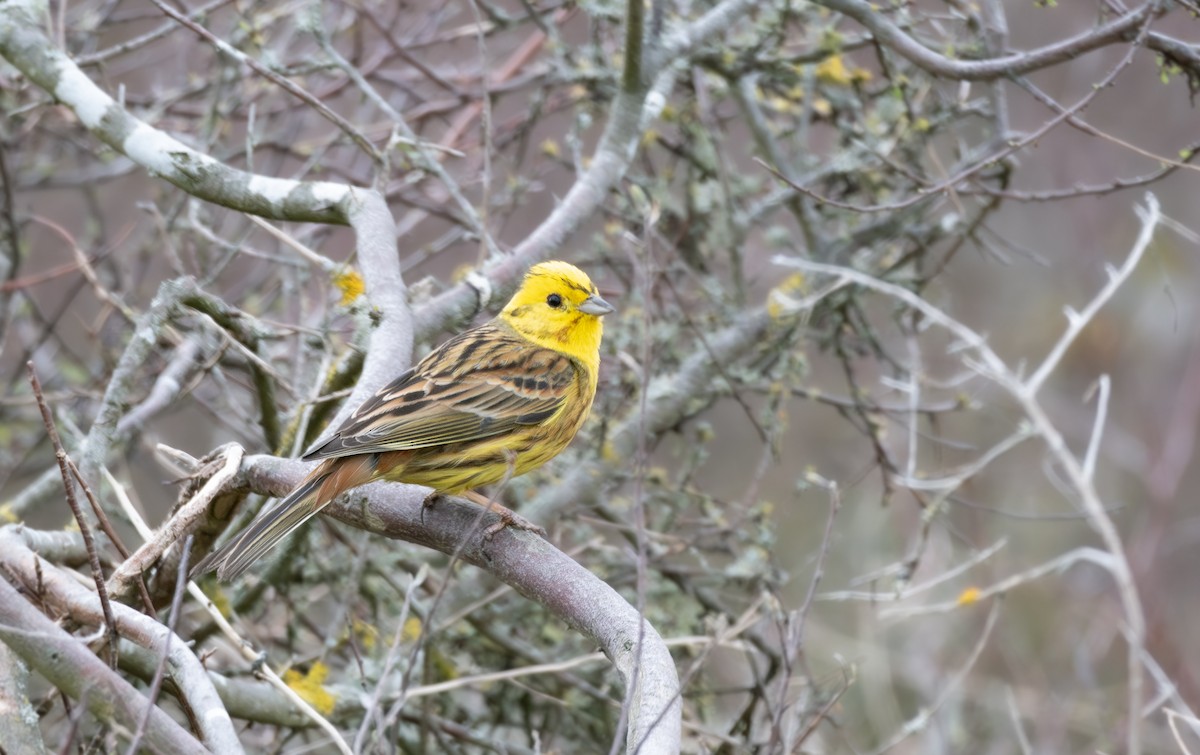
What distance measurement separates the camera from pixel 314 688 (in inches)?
170

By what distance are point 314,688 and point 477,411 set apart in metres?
1.10

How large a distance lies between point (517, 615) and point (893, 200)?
2.45 metres

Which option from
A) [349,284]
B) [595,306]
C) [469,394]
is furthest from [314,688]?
[595,306]

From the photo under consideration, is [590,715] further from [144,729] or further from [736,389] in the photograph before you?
[144,729]

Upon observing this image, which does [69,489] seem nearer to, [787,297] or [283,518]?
[283,518]

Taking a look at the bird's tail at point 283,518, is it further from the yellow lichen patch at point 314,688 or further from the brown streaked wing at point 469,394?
the yellow lichen patch at point 314,688

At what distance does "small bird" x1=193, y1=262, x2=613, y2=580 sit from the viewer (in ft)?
11.4

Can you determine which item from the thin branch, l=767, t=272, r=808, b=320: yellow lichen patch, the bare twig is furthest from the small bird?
the thin branch

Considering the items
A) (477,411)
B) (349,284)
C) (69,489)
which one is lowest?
(477,411)

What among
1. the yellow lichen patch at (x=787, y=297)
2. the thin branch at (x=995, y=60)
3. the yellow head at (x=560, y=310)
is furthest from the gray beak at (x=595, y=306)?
the thin branch at (x=995, y=60)

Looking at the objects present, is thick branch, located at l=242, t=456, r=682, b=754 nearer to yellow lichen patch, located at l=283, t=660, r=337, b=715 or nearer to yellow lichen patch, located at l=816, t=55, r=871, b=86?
yellow lichen patch, located at l=283, t=660, r=337, b=715

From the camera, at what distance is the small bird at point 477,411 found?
137 inches

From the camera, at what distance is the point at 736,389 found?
17.2ft

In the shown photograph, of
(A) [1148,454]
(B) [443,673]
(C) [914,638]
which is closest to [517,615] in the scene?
(B) [443,673]
